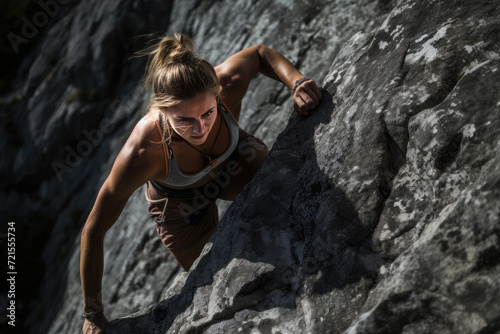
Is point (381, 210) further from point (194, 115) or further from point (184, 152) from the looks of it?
point (184, 152)

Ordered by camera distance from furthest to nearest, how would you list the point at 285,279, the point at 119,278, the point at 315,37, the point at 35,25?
the point at 35,25 → the point at 119,278 → the point at 315,37 → the point at 285,279

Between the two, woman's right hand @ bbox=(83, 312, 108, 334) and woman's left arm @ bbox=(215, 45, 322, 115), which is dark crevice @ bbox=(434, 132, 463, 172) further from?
woman's right hand @ bbox=(83, 312, 108, 334)

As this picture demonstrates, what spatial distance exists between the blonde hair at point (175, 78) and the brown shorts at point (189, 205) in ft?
4.14

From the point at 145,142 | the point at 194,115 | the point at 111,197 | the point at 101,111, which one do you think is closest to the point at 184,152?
the point at 145,142

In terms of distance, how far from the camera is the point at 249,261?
443 centimetres

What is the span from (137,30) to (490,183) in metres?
14.8

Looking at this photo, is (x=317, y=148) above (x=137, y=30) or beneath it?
beneath

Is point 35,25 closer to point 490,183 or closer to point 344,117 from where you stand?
point 344,117

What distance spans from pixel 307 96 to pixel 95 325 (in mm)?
3407

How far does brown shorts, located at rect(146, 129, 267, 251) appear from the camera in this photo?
235 inches

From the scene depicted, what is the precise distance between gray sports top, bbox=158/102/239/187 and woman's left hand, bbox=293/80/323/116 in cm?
89

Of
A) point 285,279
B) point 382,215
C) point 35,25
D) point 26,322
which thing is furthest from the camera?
point 35,25

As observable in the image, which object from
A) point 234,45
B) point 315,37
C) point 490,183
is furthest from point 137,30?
point 490,183

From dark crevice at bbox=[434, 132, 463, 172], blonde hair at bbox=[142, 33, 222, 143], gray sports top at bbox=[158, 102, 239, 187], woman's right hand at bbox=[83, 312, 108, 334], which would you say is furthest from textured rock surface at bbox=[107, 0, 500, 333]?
blonde hair at bbox=[142, 33, 222, 143]
